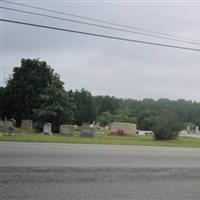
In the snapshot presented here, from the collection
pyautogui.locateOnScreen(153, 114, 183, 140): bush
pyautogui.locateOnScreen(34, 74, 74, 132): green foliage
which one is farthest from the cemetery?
pyautogui.locateOnScreen(34, 74, 74, 132): green foliage

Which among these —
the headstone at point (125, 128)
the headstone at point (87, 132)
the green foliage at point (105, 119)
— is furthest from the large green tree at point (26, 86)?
the green foliage at point (105, 119)

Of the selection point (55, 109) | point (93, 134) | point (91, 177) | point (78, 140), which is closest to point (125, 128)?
point (55, 109)

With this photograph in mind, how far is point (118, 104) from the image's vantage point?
411 ft

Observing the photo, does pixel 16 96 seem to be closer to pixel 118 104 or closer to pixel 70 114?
pixel 70 114

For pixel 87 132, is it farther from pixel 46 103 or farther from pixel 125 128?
pixel 46 103

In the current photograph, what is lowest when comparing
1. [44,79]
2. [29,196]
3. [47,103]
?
[29,196]

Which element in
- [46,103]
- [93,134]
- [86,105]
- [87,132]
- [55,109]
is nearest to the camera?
[93,134]

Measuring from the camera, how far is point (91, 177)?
11.3m

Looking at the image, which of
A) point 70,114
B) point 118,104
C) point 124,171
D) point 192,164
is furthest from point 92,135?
point 118,104

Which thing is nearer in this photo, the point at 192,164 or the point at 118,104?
the point at 192,164

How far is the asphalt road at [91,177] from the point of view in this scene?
965 centimetres

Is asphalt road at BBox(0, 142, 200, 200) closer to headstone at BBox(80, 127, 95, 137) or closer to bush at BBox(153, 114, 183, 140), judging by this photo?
headstone at BBox(80, 127, 95, 137)

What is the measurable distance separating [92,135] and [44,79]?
2565 cm

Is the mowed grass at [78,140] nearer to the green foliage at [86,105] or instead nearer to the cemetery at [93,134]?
the cemetery at [93,134]
